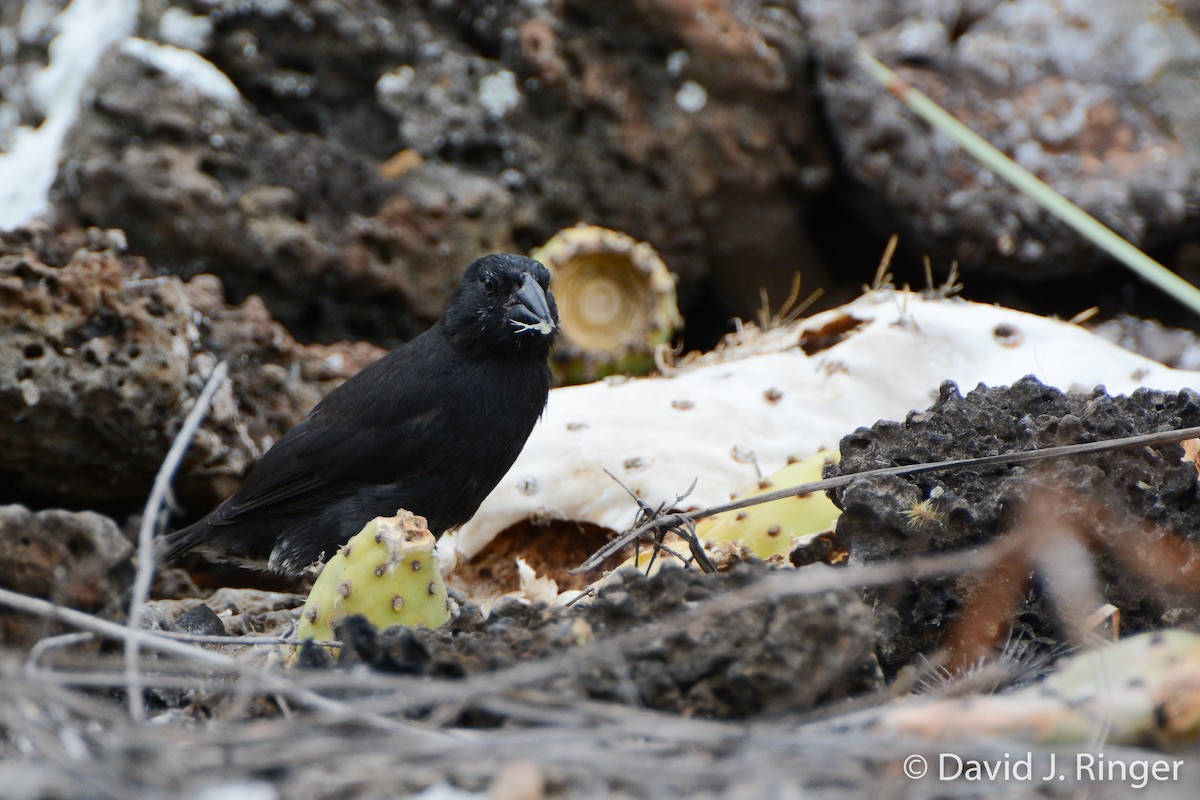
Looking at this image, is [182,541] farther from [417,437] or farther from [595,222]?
[595,222]

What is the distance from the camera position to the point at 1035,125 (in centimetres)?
577

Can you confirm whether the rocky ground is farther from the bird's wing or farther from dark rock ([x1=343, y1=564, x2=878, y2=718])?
the bird's wing

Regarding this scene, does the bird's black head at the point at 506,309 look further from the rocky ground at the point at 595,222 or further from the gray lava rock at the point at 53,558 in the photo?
the gray lava rock at the point at 53,558

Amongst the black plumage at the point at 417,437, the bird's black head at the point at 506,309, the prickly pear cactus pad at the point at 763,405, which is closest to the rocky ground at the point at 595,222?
the black plumage at the point at 417,437

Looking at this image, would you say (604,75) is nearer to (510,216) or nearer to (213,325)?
(510,216)

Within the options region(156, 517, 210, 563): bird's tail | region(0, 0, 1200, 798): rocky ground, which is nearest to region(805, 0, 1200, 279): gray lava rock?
region(0, 0, 1200, 798): rocky ground

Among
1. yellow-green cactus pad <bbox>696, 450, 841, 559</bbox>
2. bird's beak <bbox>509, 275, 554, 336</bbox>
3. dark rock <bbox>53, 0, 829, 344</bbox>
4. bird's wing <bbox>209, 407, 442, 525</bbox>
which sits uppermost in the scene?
dark rock <bbox>53, 0, 829, 344</bbox>

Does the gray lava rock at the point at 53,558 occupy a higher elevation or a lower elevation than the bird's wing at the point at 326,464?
higher

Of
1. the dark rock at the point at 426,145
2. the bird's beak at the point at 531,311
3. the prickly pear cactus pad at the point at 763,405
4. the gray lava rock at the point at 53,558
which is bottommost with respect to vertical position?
the prickly pear cactus pad at the point at 763,405

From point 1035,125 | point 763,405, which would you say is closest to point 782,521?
point 763,405

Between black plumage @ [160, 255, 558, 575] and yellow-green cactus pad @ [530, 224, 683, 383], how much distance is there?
128 centimetres

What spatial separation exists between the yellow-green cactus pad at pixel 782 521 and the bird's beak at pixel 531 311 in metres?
0.90

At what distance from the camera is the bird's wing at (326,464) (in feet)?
13.6

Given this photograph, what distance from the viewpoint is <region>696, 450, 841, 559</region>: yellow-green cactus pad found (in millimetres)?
3604
